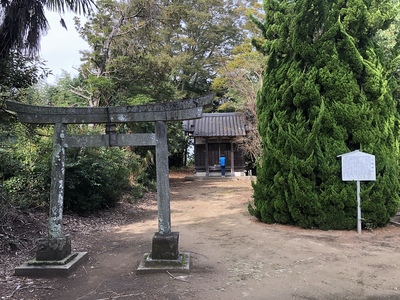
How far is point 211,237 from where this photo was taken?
6562 millimetres

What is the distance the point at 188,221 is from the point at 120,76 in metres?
7.93

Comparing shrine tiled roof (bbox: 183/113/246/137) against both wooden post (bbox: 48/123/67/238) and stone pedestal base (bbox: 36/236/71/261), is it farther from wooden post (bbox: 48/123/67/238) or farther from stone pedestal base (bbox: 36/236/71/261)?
stone pedestal base (bbox: 36/236/71/261)

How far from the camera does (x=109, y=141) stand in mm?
5008

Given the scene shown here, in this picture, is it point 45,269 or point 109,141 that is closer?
point 45,269

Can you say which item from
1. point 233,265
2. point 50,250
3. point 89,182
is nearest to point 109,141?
point 50,250

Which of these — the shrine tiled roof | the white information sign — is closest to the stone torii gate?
the white information sign

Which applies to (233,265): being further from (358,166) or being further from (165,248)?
(358,166)

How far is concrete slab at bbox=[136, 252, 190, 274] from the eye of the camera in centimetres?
445

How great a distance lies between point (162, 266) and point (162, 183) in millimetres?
1260

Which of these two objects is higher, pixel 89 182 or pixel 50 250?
pixel 89 182

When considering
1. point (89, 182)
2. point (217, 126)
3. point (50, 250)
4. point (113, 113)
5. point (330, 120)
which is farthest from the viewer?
point (217, 126)

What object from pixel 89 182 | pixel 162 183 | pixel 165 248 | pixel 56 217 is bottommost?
pixel 165 248

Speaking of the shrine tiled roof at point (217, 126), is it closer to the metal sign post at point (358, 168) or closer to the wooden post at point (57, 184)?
the metal sign post at point (358, 168)

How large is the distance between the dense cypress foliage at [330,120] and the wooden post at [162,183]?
3.33m
